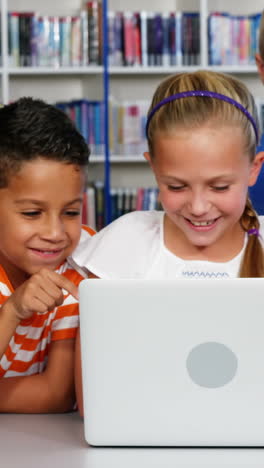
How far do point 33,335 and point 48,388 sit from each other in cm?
14

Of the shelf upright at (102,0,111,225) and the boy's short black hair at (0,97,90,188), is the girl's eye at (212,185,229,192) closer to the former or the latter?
the boy's short black hair at (0,97,90,188)

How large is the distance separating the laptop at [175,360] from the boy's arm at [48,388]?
1.12 feet

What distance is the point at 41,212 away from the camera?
1277 millimetres

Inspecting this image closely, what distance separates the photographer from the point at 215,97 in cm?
131

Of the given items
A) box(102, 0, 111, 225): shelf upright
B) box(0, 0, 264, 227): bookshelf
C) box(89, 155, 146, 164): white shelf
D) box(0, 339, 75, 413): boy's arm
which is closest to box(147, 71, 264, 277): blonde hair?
box(0, 339, 75, 413): boy's arm

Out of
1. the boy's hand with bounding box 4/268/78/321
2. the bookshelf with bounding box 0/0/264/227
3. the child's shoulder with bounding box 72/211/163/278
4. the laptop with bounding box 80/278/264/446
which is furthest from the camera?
the bookshelf with bounding box 0/0/264/227

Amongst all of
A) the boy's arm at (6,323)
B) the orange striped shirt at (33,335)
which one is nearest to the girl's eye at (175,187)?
the orange striped shirt at (33,335)

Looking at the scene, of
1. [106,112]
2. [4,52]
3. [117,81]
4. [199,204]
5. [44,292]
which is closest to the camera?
[44,292]

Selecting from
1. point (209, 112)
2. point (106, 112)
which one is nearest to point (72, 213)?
point (209, 112)

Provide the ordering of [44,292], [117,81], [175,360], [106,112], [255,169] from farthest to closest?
1. [117,81]
2. [106,112]
3. [255,169]
4. [44,292]
5. [175,360]

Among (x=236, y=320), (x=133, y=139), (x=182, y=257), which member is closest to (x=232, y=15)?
(x=133, y=139)

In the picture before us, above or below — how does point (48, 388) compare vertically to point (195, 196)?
below

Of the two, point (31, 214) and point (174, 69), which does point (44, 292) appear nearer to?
point (31, 214)

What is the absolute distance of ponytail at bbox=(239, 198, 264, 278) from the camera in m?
1.37
